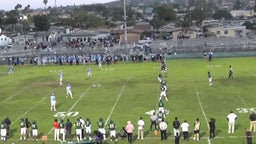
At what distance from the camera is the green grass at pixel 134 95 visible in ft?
90.5

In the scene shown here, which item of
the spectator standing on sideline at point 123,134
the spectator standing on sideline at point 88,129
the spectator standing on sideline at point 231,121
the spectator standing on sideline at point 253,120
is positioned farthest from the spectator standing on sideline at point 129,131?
the spectator standing on sideline at point 253,120

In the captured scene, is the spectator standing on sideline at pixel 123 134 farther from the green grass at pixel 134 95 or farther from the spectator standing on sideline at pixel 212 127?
the spectator standing on sideline at pixel 212 127

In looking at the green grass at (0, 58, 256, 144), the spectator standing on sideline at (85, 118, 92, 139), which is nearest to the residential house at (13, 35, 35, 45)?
the green grass at (0, 58, 256, 144)

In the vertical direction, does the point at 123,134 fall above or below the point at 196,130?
below

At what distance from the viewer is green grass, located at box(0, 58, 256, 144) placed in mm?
27578

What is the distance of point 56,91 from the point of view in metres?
39.0

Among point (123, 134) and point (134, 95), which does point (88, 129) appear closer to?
point (123, 134)

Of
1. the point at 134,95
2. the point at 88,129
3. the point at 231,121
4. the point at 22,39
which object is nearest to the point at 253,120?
the point at 231,121

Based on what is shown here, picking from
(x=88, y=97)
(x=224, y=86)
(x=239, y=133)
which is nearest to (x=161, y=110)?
(x=239, y=133)

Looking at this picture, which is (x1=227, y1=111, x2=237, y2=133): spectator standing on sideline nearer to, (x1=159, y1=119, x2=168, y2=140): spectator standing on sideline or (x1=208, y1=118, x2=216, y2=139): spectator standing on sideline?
(x1=208, y1=118, x2=216, y2=139): spectator standing on sideline

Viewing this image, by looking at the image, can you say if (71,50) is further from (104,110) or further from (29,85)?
(104,110)

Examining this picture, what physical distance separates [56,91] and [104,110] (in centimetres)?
932

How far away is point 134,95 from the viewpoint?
35594 millimetres

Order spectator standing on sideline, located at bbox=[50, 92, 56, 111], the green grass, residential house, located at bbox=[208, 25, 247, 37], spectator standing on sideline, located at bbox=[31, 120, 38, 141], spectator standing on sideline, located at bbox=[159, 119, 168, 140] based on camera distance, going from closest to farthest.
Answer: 1. spectator standing on sideline, located at bbox=[159, 119, 168, 140]
2. spectator standing on sideline, located at bbox=[31, 120, 38, 141]
3. the green grass
4. spectator standing on sideline, located at bbox=[50, 92, 56, 111]
5. residential house, located at bbox=[208, 25, 247, 37]
